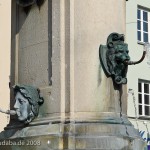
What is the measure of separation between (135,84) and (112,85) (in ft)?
56.0

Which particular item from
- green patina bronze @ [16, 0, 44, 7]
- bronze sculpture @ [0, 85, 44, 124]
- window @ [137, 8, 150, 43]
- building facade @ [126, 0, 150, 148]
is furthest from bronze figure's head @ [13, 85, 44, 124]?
window @ [137, 8, 150, 43]

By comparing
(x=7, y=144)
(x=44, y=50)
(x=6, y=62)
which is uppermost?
(x=6, y=62)

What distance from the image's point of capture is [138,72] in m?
25.3

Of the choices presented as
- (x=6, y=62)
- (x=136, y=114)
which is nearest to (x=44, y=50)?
(x=6, y=62)

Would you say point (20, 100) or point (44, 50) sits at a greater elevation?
point (44, 50)

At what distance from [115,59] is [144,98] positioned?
1802 cm

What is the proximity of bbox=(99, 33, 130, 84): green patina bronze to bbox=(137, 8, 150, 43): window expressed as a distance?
59.5 feet

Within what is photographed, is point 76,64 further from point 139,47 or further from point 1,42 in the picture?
point 139,47

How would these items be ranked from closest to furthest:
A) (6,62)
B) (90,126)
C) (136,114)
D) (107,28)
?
(90,126) → (107,28) → (6,62) → (136,114)

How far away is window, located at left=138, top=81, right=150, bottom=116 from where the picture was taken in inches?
1014

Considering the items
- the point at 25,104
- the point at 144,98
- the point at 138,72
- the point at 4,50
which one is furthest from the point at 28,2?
the point at 144,98

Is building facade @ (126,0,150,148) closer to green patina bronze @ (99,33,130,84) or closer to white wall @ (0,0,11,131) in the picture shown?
white wall @ (0,0,11,131)

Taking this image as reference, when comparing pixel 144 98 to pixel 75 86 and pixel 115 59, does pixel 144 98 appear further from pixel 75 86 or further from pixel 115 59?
pixel 75 86

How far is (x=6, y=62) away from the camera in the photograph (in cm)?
2320
